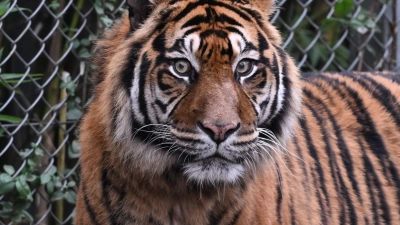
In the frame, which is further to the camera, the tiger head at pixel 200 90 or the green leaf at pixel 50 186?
the green leaf at pixel 50 186

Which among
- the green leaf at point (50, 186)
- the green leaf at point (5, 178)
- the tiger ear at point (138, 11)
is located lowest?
the green leaf at point (50, 186)

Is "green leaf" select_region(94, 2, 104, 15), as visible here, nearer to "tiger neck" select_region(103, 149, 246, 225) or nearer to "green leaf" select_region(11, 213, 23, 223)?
"green leaf" select_region(11, 213, 23, 223)

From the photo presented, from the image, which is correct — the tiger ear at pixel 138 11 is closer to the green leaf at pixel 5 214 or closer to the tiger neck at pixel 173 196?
the tiger neck at pixel 173 196

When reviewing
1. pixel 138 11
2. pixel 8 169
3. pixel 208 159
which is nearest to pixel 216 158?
pixel 208 159

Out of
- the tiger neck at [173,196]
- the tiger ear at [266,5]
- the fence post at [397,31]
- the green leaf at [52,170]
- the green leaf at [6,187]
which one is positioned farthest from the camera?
the fence post at [397,31]

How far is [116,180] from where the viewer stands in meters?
2.24

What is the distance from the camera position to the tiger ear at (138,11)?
220cm

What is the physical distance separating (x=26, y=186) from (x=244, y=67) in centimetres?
130

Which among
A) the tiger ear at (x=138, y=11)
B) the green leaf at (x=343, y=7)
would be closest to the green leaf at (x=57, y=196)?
the tiger ear at (x=138, y=11)

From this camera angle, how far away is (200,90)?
2.04 metres

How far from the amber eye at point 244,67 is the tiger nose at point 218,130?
0.18 metres

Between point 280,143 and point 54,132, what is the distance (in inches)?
57.9

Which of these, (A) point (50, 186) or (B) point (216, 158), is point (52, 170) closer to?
(A) point (50, 186)

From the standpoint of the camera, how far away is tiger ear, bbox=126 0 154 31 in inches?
86.6
